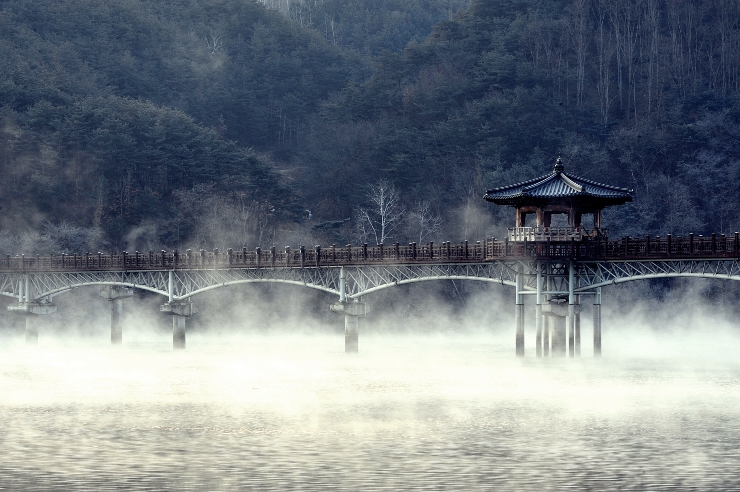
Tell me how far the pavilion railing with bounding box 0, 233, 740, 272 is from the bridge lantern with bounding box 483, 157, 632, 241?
878mm

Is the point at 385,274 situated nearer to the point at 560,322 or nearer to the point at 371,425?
the point at 560,322

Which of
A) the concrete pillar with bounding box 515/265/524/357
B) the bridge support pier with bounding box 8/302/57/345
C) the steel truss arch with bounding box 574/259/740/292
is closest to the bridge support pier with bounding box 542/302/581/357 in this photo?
the steel truss arch with bounding box 574/259/740/292

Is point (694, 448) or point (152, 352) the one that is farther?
point (152, 352)

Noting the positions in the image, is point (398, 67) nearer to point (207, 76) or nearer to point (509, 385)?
point (207, 76)

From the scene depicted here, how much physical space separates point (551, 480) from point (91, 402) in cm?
2741

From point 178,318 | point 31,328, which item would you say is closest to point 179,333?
point 178,318

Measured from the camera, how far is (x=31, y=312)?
106m

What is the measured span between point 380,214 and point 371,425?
3574 inches

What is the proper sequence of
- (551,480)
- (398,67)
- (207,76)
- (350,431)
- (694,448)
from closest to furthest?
(551,480) → (694,448) → (350,431) → (398,67) → (207,76)

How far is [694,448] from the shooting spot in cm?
4219

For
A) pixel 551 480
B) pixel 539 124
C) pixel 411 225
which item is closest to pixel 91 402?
pixel 551 480

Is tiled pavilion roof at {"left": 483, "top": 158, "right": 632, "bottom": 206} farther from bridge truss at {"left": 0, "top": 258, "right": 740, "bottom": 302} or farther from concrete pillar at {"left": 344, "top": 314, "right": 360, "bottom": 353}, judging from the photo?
concrete pillar at {"left": 344, "top": 314, "right": 360, "bottom": 353}

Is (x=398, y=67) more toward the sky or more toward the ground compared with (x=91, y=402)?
more toward the sky


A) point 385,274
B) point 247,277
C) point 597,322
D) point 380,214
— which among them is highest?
point 380,214
